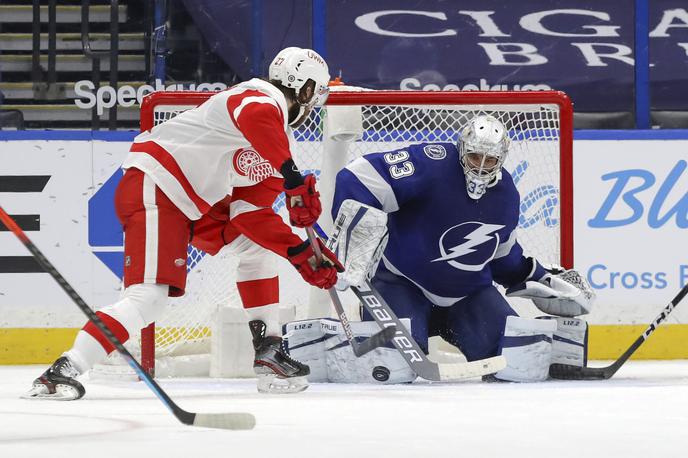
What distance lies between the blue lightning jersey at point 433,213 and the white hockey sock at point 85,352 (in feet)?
3.17

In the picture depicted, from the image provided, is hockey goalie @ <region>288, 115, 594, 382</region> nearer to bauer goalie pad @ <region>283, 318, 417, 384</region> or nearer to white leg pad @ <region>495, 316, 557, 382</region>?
white leg pad @ <region>495, 316, 557, 382</region>

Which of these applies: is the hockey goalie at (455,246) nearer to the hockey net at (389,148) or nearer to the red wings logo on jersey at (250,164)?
the hockey net at (389,148)

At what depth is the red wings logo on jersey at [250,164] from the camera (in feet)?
11.7

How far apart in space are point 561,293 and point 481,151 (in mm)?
570

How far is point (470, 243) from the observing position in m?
3.97

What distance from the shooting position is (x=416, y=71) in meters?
5.38

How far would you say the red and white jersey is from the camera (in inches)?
133

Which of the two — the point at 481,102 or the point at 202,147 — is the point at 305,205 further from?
the point at 481,102

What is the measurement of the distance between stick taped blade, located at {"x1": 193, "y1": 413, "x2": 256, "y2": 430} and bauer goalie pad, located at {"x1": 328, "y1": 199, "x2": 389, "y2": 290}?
1.33 meters

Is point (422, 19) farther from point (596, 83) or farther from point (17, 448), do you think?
point (17, 448)

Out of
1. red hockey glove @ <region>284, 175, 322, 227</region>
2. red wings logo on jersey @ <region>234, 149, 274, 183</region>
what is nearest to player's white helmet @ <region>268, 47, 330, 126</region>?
red wings logo on jersey @ <region>234, 149, 274, 183</region>

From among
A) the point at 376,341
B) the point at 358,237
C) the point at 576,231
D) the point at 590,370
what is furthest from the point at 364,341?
the point at 576,231

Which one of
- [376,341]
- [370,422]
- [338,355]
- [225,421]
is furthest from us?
[338,355]

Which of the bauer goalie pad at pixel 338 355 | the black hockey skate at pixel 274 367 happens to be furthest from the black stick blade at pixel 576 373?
the black hockey skate at pixel 274 367
